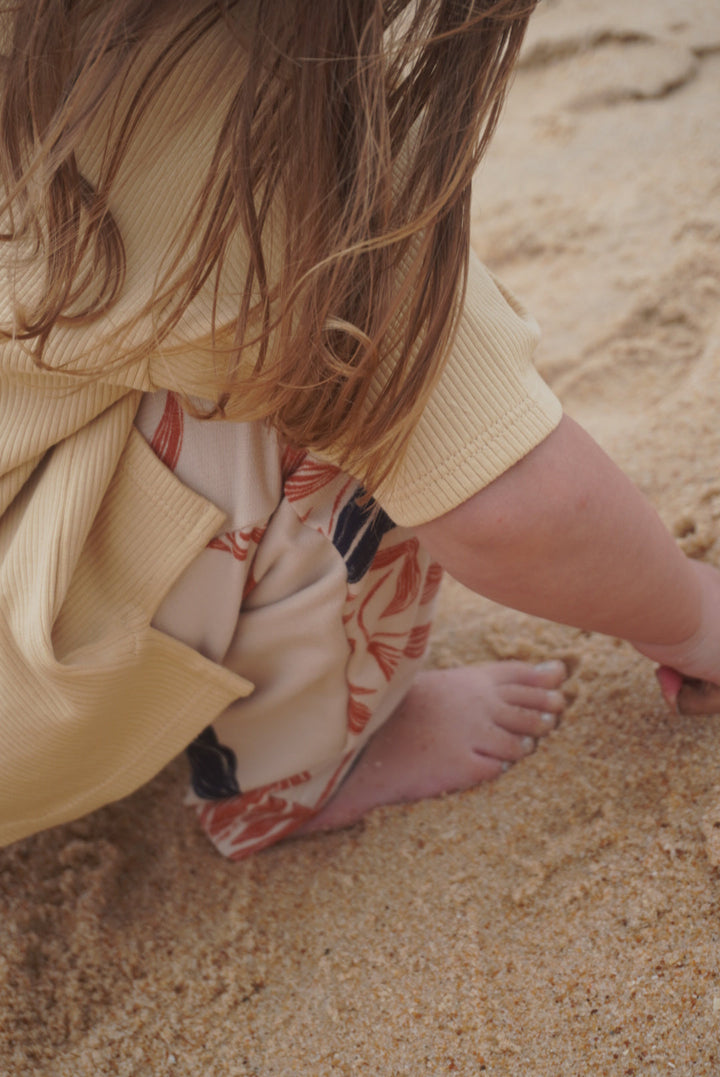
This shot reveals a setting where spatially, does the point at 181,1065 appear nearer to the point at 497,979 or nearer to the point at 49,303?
the point at 497,979

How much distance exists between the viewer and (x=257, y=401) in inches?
25.6

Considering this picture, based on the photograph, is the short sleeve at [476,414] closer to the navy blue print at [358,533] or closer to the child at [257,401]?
the child at [257,401]

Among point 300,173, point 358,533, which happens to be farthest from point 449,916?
point 300,173

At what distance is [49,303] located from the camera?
2.02 feet

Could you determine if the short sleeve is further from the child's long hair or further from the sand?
the sand

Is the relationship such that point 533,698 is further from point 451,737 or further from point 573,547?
point 573,547

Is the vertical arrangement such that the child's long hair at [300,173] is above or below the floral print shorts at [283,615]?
above

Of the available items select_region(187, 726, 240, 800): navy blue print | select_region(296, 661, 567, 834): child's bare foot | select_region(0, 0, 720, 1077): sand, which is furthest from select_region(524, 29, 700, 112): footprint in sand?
select_region(187, 726, 240, 800): navy blue print

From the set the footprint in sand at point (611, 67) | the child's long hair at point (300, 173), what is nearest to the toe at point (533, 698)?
the child's long hair at point (300, 173)

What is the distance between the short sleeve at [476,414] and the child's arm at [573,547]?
17 mm

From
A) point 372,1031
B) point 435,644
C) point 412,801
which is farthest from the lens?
point 435,644

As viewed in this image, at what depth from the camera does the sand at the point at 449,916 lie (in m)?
0.75

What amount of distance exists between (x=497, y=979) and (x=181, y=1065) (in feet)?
0.89

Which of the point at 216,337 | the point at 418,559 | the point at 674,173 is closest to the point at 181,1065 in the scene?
the point at 418,559
